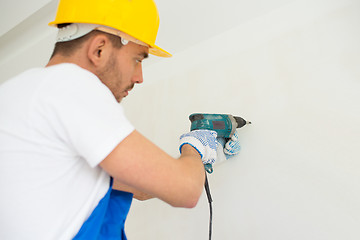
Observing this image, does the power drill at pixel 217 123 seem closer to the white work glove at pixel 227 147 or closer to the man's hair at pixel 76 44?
the white work glove at pixel 227 147

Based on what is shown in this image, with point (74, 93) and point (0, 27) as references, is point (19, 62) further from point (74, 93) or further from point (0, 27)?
point (74, 93)

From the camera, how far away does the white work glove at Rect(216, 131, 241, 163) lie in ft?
4.80

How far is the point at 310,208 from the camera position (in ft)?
4.08

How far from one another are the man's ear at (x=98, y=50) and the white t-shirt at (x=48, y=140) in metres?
0.18

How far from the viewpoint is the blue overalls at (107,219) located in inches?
32.4

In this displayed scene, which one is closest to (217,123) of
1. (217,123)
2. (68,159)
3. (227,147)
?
(217,123)

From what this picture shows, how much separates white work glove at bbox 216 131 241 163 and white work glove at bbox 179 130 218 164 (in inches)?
9.4

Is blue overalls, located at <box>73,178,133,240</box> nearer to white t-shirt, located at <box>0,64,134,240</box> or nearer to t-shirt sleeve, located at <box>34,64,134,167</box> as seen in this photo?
white t-shirt, located at <box>0,64,134,240</box>

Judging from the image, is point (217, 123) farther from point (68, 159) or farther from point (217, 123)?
point (68, 159)

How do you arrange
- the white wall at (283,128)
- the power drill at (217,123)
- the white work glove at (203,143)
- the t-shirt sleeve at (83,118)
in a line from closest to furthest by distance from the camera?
the t-shirt sleeve at (83,118)
the white work glove at (203,143)
the white wall at (283,128)
the power drill at (217,123)

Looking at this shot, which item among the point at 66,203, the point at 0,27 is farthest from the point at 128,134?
the point at 0,27

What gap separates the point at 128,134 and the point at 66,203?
25 cm

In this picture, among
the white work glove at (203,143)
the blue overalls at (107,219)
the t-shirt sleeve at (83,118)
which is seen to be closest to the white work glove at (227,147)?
the white work glove at (203,143)

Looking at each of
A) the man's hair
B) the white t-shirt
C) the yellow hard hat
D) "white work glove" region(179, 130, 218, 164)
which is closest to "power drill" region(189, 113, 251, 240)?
"white work glove" region(179, 130, 218, 164)
